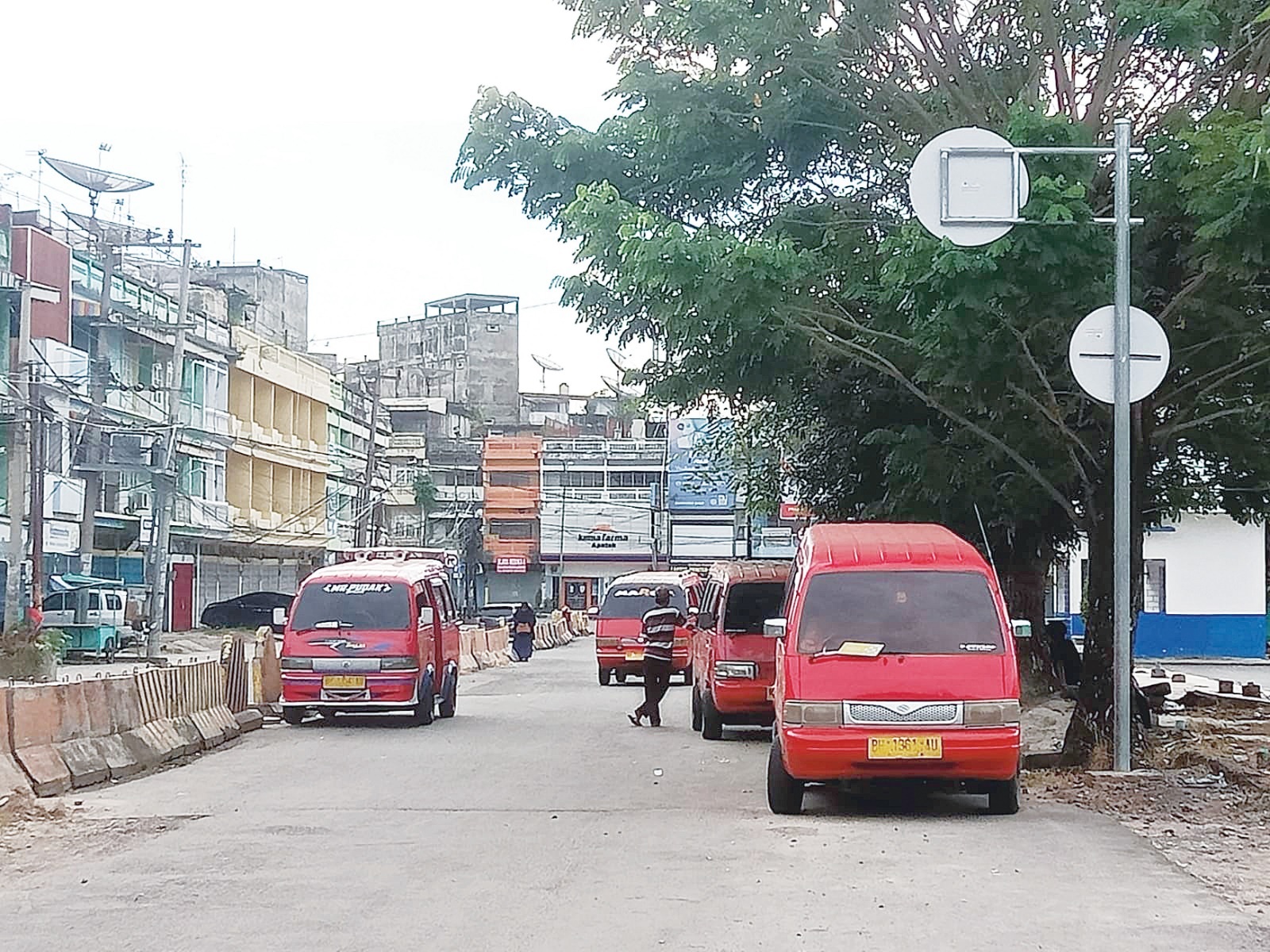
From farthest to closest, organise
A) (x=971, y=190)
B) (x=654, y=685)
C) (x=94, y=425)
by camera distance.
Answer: (x=94, y=425) → (x=654, y=685) → (x=971, y=190)

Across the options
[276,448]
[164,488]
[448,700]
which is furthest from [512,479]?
[448,700]

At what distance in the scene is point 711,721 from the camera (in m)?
20.6

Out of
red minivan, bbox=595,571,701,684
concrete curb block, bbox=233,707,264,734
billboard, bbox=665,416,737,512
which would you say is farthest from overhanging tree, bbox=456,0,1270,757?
billboard, bbox=665,416,737,512

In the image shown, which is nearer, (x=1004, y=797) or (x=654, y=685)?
(x=1004, y=797)

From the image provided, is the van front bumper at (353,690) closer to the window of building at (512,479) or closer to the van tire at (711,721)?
the van tire at (711,721)

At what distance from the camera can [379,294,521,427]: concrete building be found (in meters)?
102

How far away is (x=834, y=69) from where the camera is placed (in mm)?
17000

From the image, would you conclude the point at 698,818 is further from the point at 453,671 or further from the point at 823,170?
the point at 453,671

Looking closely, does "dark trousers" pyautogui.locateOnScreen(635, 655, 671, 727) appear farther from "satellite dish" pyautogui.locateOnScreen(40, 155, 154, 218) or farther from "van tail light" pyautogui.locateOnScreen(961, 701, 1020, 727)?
"satellite dish" pyautogui.locateOnScreen(40, 155, 154, 218)

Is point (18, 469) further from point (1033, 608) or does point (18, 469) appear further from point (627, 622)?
point (1033, 608)

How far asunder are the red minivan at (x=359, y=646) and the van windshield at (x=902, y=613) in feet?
29.8

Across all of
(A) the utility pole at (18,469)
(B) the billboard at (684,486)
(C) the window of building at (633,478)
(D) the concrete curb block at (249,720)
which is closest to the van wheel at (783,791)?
(D) the concrete curb block at (249,720)

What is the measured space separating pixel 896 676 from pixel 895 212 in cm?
687

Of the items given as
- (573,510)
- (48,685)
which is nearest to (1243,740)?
(48,685)
